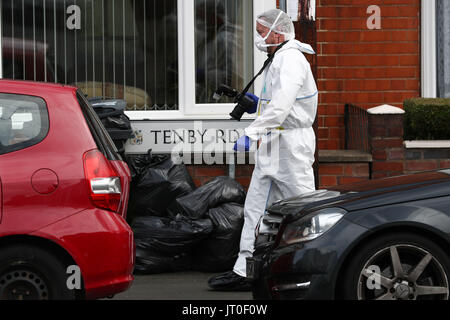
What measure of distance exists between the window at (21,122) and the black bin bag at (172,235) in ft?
9.64

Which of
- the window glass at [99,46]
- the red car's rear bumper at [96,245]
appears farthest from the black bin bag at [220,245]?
the red car's rear bumper at [96,245]

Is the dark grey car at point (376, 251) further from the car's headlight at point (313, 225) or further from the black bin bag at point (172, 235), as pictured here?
the black bin bag at point (172, 235)

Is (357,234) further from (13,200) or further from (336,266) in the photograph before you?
(13,200)

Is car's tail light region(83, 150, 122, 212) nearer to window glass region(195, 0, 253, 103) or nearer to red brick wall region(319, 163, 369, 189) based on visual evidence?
red brick wall region(319, 163, 369, 189)

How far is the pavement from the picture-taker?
22.6 ft

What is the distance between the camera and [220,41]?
962cm

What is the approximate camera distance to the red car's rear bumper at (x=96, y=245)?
5.01 metres

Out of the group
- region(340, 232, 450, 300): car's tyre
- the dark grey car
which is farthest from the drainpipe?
region(340, 232, 450, 300): car's tyre

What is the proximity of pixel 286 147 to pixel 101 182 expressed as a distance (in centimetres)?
217

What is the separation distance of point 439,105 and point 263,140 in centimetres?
303

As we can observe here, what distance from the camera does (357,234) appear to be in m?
5.07

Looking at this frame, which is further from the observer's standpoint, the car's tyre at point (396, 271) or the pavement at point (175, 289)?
the pavement at point (175, 289)

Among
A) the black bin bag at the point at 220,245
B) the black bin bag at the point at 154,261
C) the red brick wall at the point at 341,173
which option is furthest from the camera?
the red brick wall at the point at 341,173

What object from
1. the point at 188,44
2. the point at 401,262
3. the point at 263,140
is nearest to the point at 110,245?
the point at 401,262
